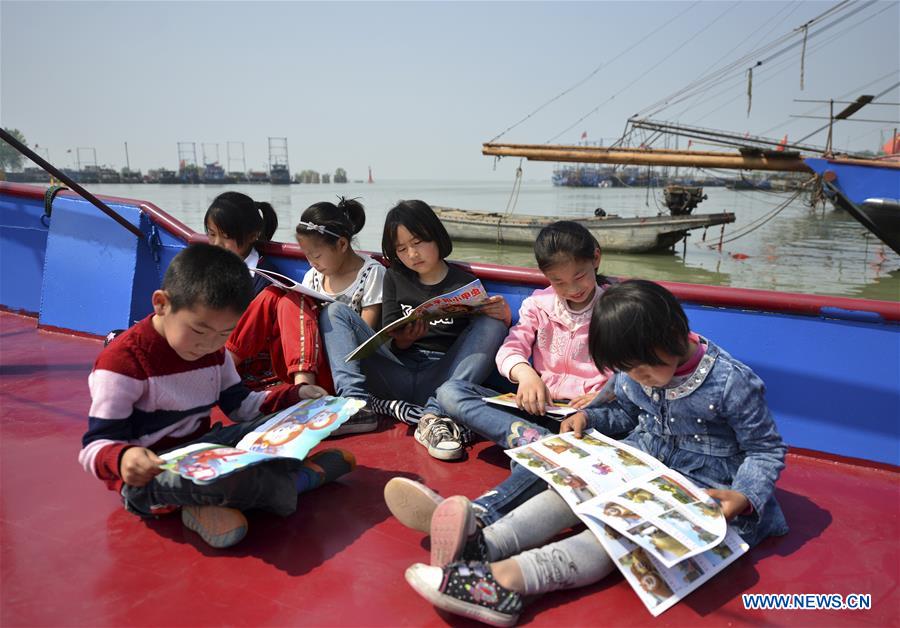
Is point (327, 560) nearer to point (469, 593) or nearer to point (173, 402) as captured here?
point (469, 593)

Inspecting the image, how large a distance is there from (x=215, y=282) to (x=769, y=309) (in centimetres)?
183

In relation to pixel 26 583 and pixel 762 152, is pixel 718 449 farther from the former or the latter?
pixel 762 152

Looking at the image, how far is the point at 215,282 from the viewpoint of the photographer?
1.59 meters

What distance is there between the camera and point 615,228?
52.4ft

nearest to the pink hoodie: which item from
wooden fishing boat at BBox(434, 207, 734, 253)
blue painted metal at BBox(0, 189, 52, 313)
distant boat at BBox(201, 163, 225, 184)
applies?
blue painted metal at BBox(0, 189, 52, 313)

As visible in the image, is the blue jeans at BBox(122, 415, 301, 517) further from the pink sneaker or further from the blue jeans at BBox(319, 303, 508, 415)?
the blue jeans at BBox(319, 303, 508, 415)

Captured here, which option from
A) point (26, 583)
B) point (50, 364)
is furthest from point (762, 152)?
point (26, 583)

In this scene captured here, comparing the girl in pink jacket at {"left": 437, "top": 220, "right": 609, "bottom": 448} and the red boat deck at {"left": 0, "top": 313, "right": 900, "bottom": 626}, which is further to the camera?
the girl in pink jacket at {"left": 437, "top": 220, "right": 609, "bottom": 448}

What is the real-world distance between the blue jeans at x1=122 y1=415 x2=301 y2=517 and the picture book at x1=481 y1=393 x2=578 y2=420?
2.41 ft

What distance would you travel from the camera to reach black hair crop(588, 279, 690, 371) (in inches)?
59.1

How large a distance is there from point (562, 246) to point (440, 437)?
770 mm

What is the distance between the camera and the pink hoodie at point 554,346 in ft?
7.48

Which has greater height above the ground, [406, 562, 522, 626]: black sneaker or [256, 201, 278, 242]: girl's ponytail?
[256, 201, 278, 242]: girl's ponytail

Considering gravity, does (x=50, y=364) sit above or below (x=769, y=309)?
below
